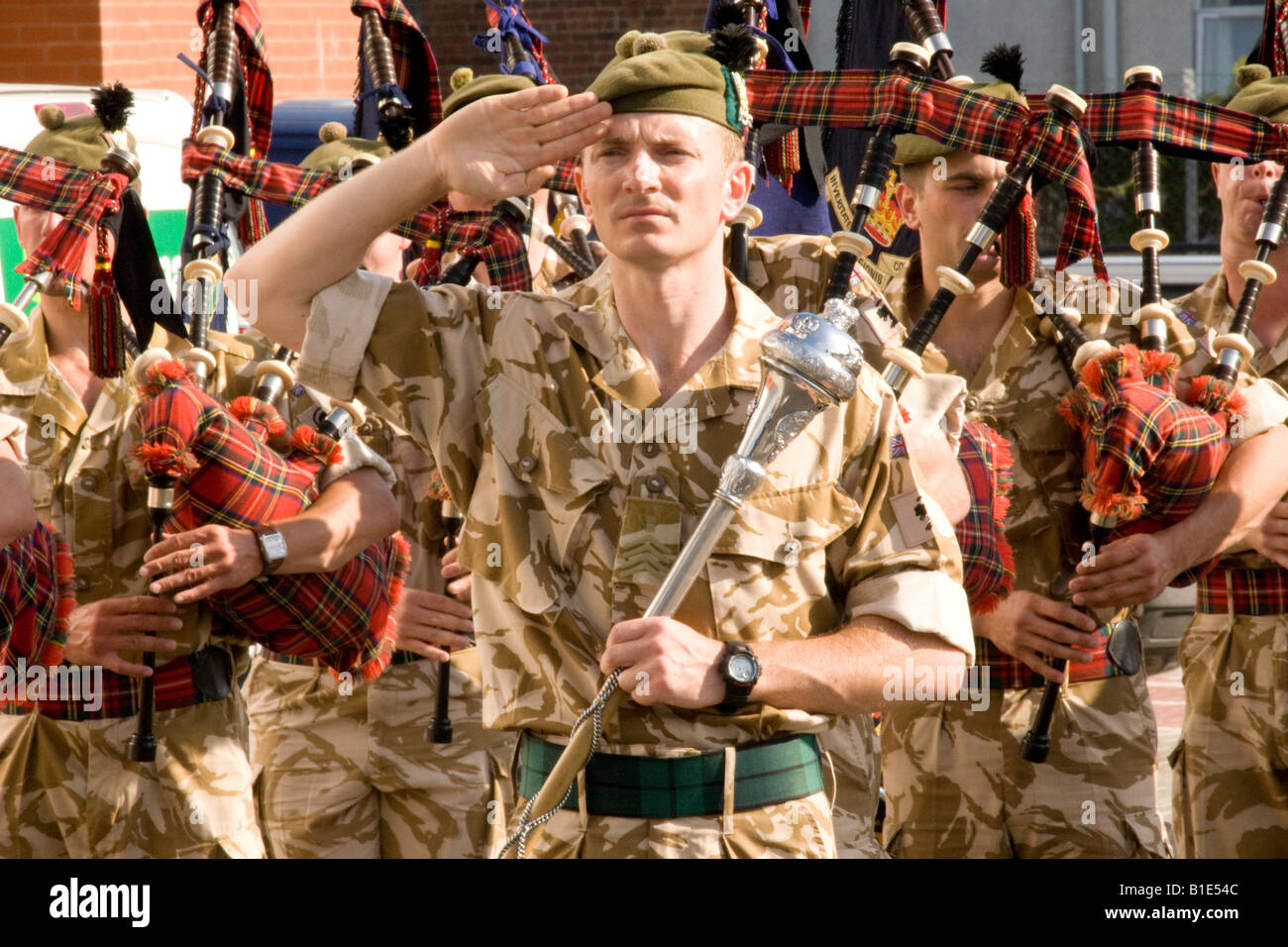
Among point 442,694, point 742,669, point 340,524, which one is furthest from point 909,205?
point 742,669

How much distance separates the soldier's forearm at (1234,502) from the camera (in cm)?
427

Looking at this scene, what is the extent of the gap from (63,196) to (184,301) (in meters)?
0.37

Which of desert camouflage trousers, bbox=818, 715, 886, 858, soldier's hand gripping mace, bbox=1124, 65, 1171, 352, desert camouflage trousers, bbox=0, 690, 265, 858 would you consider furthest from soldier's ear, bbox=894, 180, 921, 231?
desert camouflage trousers, bbox=0, 690, 265, 858

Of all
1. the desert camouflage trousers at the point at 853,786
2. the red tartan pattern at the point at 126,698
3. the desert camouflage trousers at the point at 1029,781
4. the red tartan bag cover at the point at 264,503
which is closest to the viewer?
the desert camouflage trousers at the point at 853,786

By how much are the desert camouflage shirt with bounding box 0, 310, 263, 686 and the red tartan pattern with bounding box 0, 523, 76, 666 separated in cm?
33

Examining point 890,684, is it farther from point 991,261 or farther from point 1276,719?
point 1276,719

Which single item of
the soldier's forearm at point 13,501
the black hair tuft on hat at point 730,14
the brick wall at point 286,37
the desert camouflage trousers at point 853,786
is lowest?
the desert camouflage trousers at point 853,786

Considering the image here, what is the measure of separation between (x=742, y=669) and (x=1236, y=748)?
260cm

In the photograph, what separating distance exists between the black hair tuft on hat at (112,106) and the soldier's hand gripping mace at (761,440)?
7.84 ft

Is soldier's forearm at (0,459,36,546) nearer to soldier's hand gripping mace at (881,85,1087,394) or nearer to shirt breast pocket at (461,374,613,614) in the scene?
shirt breast pocket at (461,374,613,614)

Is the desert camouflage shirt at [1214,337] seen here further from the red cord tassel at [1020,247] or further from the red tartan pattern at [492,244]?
the red tartan pattern at [492,244]

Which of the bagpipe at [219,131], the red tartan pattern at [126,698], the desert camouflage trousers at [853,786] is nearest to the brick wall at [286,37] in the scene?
the bagpipe at [219,131]

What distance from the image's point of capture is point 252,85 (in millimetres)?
5082

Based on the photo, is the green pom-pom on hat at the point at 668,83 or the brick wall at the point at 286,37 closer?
the green pom-pom on hat at the point at 668,83
